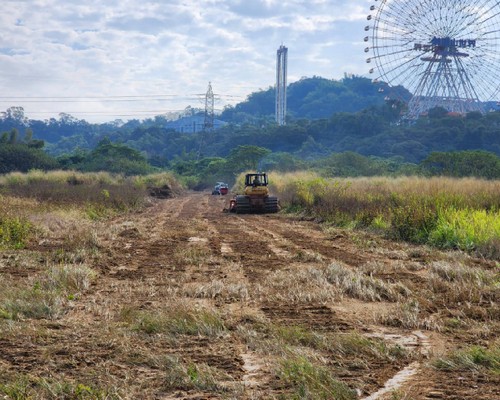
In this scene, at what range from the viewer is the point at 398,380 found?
444 cm

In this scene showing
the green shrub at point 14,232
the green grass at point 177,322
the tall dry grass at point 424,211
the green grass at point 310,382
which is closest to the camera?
the green grass at point 310,382

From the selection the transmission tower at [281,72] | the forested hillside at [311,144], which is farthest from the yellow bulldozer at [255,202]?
the transmission tower at [281,72]

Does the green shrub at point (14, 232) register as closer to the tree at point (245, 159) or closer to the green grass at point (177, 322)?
the green grass at point (177, 322)

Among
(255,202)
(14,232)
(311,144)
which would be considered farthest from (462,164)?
(311,144)

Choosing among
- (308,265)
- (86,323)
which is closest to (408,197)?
(308,265)

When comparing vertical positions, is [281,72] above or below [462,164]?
above

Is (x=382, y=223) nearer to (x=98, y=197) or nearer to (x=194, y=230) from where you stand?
(x=194, y=230)

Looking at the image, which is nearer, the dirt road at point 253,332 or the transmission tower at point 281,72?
the dirt road at point 253,332

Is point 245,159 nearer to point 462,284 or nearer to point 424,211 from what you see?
point 424,211

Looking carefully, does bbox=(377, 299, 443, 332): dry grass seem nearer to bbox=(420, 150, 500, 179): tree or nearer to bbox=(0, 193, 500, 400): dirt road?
bbox=(0, 193, 500, 400): dirt road

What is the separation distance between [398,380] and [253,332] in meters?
1.63

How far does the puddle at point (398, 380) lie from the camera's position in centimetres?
411

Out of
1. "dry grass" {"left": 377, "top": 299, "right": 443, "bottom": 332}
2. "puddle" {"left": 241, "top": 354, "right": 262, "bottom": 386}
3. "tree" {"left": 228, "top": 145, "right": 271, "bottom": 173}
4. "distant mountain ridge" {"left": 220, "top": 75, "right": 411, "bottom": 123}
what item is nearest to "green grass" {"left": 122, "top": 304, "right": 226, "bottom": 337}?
Result: "puddle" {"left": 241, "top": 354, "right": 262, "bottom": 386}

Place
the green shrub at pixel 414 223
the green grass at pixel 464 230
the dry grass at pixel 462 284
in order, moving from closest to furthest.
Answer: the dry grass at pixel 462 284
the green grass at pixel 464 230
the green shrub at pixel 414 223
